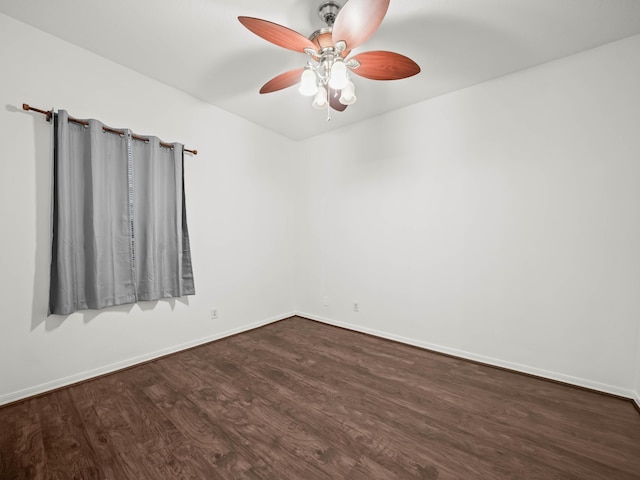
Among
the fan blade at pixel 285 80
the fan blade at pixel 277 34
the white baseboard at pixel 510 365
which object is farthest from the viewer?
the white baseboard at pixel 510 365

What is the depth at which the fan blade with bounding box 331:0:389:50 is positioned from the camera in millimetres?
1282

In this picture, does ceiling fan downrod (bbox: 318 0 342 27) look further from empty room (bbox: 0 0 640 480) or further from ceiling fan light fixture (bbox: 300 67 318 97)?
ceiling fan light fixture (bbox: 300 67 318 97)

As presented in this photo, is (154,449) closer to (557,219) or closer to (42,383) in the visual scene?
(42,383)

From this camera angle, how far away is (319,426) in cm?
168

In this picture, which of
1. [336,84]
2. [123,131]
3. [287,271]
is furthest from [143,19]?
[287,271]

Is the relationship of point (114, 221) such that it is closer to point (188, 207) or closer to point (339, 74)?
point (188, 207)

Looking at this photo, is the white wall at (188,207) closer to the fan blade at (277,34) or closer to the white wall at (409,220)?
the white wall at (409,220)

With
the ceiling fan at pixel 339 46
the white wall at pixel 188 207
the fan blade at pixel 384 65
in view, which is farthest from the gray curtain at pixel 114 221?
the fan blade at pixel 384 65

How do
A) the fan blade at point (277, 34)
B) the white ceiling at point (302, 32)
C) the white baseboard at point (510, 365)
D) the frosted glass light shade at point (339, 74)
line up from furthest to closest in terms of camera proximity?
1. the white baseboard at point (510, 365)
2. the white ceiling at point (302, 32)
3. the frosted glass light shade at point (339, 74)
4. the fan blade at point (277, 34)

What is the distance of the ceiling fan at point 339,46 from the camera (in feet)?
4.43

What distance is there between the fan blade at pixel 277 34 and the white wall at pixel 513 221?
1.47 m

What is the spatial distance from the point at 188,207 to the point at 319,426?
2423 mm

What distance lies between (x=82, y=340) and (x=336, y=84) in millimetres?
2744

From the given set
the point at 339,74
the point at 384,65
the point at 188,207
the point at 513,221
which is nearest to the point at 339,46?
the point at 339,74
